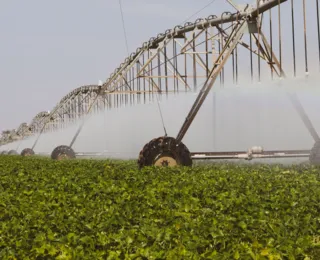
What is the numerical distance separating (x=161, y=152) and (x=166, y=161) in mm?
373

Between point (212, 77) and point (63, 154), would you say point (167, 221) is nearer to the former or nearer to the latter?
point (212, 77)

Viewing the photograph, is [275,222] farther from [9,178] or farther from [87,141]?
[87,141]

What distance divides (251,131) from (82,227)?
33.1 metres

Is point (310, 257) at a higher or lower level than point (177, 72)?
lower

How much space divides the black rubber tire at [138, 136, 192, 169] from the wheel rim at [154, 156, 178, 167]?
0.28 ft

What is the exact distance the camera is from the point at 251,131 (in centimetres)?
4144

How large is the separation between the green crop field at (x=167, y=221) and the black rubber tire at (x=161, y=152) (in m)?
6.33

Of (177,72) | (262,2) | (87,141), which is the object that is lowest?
(87,141)

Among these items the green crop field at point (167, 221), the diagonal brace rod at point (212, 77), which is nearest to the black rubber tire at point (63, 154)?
the diagonal brace rod at point (212, 77)

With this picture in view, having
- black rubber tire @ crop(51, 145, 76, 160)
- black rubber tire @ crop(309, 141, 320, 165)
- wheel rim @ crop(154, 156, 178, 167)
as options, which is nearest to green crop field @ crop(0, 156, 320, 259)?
wheel rim @ crop(154, 156, 178, 167)

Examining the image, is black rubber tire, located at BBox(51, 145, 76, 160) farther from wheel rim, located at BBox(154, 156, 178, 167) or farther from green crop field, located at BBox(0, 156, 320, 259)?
green crop field, located at BBox(0, 156, 320, 259)

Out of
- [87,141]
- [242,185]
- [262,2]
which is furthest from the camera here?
[87,141]

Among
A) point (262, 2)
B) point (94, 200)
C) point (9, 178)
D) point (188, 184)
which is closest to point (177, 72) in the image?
point (262, 2)

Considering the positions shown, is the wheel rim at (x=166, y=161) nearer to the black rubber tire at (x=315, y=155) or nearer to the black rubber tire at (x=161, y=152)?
the black rubber tire at (x=161, y=152)
